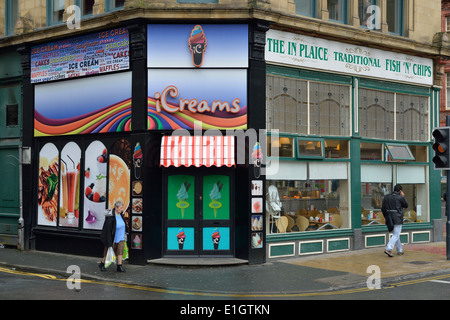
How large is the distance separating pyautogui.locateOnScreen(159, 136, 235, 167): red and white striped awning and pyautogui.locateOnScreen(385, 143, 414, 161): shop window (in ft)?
22.1

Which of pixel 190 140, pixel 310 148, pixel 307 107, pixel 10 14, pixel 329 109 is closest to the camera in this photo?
pixel 190 140

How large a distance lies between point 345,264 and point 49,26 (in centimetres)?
1146

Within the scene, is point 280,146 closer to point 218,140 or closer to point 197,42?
point 218,140

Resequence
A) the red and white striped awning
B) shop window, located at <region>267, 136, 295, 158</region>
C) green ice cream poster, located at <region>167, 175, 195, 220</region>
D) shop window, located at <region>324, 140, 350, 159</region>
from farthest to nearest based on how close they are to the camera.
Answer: shop window, located at <region>324, 140, 350, 159</region>
shop window, located at <region>267, 136, 295, 158</region>
green ice cream poster, located at <region>167, 175, 195, 220</region>
the red and white striped awning

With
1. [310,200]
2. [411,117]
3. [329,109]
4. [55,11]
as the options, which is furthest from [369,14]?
[55,11]

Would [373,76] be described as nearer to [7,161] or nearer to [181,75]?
[181,75]

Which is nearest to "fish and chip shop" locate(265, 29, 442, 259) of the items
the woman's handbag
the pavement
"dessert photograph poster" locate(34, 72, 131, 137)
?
the pavement

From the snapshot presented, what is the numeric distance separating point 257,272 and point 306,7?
8062 mm

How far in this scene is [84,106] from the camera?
16.6 m

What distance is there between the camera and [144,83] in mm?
14875

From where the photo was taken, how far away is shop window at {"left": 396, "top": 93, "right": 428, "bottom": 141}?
19.5m

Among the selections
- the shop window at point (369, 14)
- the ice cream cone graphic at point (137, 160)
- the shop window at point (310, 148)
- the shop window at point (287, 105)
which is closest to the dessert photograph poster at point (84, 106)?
the ice cream cone graphic at point (137, 160)

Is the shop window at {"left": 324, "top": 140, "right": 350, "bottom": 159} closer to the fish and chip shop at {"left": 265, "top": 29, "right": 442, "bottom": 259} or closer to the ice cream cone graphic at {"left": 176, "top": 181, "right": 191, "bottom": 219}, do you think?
the fish and chip shop at {"left": 265, "top": 29, "right": 442, "bottom": 259}

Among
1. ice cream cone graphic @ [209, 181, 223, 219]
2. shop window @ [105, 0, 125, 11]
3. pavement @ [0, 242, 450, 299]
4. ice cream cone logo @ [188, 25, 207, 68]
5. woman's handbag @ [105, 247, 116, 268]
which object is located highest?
shop window @ [105, 0, 125, 11]
